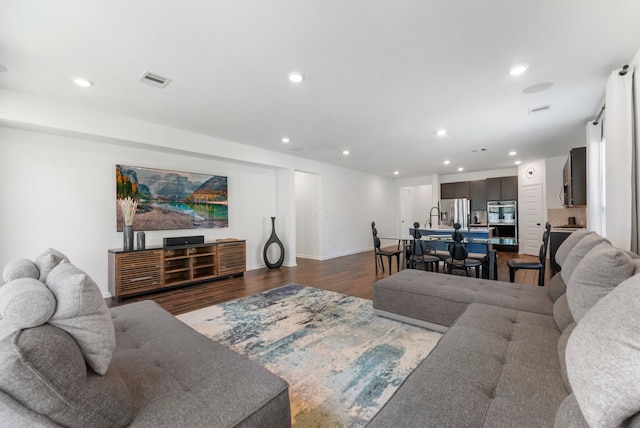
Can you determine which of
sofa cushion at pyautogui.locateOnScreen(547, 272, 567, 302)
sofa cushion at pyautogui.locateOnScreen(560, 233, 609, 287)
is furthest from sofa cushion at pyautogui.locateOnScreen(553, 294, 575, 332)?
sofa cushion at pyautogui.locateOnScreen(547, 272, 567, 302)

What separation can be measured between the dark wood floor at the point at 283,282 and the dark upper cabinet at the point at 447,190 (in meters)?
3.12

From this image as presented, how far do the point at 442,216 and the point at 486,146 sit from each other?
3971mm

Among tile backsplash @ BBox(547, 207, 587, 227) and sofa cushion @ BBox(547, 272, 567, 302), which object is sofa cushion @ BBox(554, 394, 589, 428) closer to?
sofa cushion @ BBox(547, 272, 567, 302)

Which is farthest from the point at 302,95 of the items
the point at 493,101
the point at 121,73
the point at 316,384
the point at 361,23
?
the point at 316,384

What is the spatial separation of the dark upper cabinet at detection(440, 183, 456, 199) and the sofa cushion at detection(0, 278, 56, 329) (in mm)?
Result: 9721

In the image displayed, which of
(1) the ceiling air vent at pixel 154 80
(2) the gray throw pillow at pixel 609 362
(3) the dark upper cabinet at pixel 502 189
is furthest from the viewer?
(3) the dark upper cabinet at pixel 502 189

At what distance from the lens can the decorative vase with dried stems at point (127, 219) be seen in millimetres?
3941

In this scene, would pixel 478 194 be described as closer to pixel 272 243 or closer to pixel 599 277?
pixel 272 243

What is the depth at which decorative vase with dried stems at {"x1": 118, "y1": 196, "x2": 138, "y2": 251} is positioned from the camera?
394cm

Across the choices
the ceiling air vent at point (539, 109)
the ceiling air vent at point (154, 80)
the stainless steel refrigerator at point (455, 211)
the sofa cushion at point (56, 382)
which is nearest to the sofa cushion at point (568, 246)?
the ceiling air vent at point (539, 109)

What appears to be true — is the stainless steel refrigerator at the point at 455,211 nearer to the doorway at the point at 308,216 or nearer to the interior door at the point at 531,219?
the interior door at the point at 531,219

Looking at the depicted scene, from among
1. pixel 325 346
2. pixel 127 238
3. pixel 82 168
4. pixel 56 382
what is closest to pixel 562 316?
pixel 325 346

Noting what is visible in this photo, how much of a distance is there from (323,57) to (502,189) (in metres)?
7.90

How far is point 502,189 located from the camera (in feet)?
26.9
